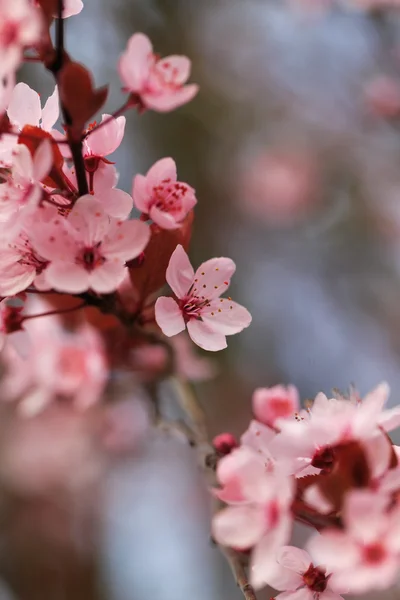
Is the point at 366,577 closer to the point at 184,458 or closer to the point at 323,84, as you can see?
the point at 184,458

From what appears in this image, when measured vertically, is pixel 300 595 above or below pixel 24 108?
below

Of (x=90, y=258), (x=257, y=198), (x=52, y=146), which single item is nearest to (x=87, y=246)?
(x=90, y=258)

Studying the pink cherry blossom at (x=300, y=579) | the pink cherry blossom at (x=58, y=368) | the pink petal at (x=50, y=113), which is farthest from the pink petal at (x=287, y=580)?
the pink cherry blossom at (x=58, y=368)

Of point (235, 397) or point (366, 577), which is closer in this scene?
point (366, 577)

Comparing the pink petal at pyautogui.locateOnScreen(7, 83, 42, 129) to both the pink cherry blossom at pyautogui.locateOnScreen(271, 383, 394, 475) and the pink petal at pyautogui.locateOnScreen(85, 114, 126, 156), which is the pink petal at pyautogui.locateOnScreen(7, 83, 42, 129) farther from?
the pink cherry blossom at pyautogui.locateOnScreen(271, 383, 394, 475)

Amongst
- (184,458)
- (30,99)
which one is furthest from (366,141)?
(30,99)

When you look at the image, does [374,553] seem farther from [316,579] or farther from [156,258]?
[156,258]
